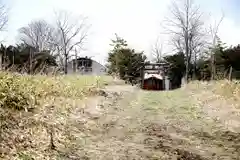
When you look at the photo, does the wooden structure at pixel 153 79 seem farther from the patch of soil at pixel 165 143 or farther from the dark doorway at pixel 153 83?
the patch of soil at pixel 165 143

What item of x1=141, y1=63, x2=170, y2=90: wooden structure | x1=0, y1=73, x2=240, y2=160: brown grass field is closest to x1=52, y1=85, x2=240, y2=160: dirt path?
x1=0, y1=73, x2=240, y2=160: brown grass field

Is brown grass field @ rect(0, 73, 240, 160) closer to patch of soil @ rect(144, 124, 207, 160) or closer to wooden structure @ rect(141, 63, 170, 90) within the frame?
patch of soil @ rect(144, 124, 207, 160)

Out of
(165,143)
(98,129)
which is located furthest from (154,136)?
(98,129)

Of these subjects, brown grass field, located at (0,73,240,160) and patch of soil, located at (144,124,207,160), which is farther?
patch of soil, located at (144,124,207,160)

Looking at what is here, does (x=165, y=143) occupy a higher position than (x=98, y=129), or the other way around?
(x=98, y=129)

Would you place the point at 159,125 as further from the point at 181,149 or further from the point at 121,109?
the point at 121,109

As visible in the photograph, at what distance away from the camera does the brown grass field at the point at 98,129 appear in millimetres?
6516

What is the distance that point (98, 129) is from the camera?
8961 millimetres

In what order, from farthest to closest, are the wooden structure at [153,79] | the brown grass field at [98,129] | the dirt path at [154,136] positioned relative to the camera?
the wooden structure at [153,79], the dirt path at [154,136], the brown grass field at [98,129]

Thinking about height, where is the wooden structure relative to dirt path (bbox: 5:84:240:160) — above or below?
above

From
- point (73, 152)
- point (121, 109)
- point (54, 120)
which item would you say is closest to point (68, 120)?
point (54, 120)

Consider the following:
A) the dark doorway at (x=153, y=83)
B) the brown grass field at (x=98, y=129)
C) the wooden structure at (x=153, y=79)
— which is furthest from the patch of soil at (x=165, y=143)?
the dark doorway at (x=153, y=83)

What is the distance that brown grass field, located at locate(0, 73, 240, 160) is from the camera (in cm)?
652

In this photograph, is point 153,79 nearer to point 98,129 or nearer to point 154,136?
point 98,129
